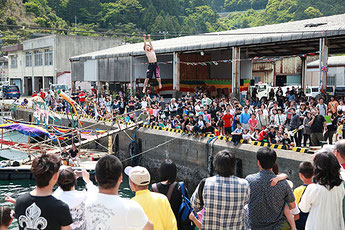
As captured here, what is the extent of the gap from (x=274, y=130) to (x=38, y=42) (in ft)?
157

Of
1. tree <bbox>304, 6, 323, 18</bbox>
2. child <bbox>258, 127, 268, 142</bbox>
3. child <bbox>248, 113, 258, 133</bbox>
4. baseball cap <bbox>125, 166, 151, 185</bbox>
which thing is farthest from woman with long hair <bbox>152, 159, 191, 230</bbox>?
tree <bbox>304, 6, 323, 18</bbox>

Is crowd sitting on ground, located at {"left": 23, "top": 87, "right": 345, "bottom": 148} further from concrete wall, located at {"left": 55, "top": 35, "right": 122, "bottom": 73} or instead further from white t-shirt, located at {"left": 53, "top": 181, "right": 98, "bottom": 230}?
concrete wall, located at {"left": 55, "top": 35, "right": 122, "bottom": 73}

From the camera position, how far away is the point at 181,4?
11238 centimetres

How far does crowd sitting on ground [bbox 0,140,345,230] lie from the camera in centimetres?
387

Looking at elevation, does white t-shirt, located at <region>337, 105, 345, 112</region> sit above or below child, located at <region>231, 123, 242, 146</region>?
above

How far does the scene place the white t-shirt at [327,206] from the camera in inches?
176

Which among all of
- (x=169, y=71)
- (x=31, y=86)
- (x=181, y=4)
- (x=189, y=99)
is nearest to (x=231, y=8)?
(x=181, y=4)

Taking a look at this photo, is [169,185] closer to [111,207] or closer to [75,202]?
[75,202]

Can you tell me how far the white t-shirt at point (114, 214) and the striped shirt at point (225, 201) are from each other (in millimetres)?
983

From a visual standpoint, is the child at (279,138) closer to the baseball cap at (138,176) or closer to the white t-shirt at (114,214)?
the baseball cap at (138,176)

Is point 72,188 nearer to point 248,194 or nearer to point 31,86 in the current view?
point 248,194

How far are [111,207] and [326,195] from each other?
2.40m

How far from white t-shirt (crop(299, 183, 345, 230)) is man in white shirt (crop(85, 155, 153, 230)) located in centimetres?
193

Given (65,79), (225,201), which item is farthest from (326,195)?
(65,79)
